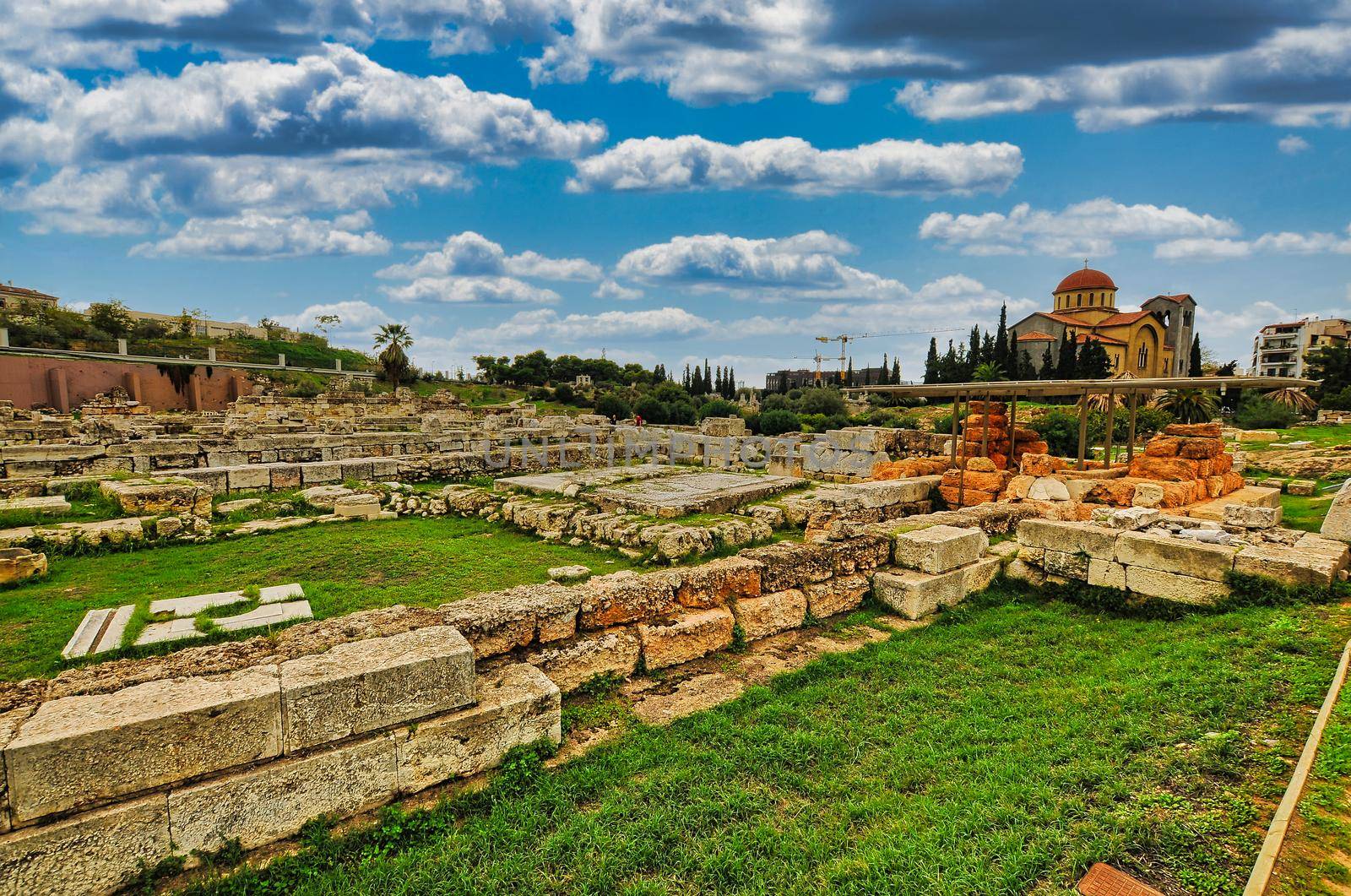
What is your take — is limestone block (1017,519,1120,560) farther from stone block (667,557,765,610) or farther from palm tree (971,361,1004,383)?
palm tree (971,361,1004,383)

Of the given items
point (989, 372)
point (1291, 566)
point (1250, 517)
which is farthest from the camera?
point (989, 372)

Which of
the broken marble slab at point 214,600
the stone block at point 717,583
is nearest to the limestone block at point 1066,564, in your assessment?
the stone block at point 717,583

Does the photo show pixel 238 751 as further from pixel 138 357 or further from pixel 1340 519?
pixel 138 357

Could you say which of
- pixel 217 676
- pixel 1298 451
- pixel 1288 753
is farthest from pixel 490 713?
pixel 1298 451

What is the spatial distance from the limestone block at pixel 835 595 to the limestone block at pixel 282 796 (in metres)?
4.18

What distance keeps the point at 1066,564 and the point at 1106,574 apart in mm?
395

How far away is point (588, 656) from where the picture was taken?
4766 mm

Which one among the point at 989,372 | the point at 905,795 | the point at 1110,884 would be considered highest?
the point at 989,372

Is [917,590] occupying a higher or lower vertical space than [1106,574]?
lower

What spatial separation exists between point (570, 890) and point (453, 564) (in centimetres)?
519

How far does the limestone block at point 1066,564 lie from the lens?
22.1ft

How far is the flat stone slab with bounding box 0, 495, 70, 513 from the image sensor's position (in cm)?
912

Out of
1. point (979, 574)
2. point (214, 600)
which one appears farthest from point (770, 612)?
point (214, 600)

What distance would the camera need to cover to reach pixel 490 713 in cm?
376
